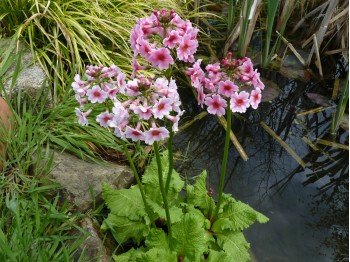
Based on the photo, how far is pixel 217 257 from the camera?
209 cm

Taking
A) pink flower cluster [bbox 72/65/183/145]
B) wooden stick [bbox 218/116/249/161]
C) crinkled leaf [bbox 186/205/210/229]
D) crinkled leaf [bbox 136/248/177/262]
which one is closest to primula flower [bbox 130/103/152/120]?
pink flower cluster [bbox 72/65/183/145]

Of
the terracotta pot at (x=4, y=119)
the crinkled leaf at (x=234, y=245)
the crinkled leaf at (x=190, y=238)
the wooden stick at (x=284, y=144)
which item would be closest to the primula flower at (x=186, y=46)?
the crinkled leaf at (x=190, y=238)

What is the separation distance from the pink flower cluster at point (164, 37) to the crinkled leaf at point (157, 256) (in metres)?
0.79

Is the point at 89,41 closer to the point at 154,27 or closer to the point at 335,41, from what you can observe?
the point at 154,27

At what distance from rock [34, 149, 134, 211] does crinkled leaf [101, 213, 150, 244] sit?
6.1 inches

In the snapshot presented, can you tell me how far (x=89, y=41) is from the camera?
3.27 meters

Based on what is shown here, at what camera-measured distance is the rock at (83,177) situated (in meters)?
2.38

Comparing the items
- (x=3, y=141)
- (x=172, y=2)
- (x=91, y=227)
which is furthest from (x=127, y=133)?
(x=172, y=2)

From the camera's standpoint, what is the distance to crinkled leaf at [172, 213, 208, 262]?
2053 millimetres

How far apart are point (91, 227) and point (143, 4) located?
2.06 metres

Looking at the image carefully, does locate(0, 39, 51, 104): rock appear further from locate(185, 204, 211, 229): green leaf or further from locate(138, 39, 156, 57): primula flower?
locate(138, 39, 156, 57): primula flower

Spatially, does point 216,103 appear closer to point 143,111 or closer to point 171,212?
point 143,111

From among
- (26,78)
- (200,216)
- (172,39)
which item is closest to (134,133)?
(172,39)

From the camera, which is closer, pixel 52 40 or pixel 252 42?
pixel 52 40
